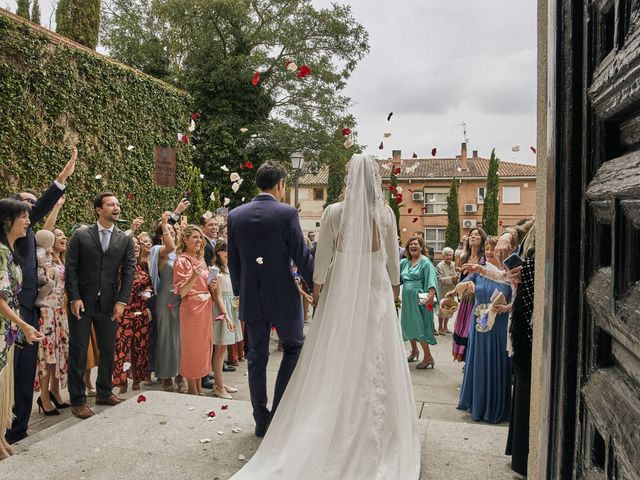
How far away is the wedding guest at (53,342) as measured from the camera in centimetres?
518

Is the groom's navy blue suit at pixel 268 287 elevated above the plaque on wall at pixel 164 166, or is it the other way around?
the plaque on wall at pixel 164 166

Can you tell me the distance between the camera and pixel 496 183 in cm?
3981

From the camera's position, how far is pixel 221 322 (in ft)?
21.1

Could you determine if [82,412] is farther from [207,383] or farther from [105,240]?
[207,383]

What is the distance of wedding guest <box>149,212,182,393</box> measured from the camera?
6043 millimetres

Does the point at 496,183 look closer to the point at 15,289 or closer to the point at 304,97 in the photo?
the point at 304,97

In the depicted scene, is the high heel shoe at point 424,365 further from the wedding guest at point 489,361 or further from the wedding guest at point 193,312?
the wedding guest at point 193,312

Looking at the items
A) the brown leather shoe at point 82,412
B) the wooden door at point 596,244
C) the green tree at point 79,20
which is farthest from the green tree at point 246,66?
the wooden door at point 596,244

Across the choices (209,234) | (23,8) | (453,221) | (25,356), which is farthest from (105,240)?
(453,221)

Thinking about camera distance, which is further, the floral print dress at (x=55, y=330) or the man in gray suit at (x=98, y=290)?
the floral print dress at (x=55, y=330)

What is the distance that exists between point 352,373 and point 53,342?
11.2 feet

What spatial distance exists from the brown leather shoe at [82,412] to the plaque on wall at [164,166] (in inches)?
394

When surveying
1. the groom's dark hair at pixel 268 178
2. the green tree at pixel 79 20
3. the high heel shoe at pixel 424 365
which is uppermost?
the green tree at pixel 79 20

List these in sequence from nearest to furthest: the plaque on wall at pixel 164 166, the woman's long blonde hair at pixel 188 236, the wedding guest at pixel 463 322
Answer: the woman's long blonde hair at pixel 188 236, the wedding guest at pixel 463 322, the plaque on wall at pixel 164 166
